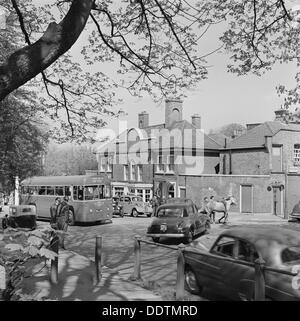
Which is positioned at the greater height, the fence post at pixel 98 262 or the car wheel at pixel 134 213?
the fence post at pixel 98 262

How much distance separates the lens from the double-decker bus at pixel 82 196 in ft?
93.6

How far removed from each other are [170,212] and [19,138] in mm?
6970

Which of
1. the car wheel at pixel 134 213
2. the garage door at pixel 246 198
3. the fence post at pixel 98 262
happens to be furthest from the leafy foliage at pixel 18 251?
the garage door at pixel 246 198

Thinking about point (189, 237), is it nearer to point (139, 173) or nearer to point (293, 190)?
point (293, 190)

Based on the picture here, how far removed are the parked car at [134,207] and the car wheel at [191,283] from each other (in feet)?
93.1

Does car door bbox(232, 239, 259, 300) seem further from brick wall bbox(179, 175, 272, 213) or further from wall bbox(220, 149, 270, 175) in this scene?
wall bbox(220, 149, 270, 175)

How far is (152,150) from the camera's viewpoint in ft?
173

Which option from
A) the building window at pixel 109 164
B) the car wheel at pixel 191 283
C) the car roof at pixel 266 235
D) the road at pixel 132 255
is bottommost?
the road at pixel 132 255

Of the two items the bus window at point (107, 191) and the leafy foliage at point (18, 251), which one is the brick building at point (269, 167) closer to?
the bus window at point (107, 191)

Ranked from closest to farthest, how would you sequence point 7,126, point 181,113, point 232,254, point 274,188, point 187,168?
1. point 232,254
2. point 7,126
3. point 274,188
4. point 187,168
5. point 181,113

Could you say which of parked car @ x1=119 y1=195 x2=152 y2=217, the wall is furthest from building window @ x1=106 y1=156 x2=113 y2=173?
parked car @ x1=119 y1=195 x2=152 y2=217

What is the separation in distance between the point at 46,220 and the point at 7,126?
17.4 meters
